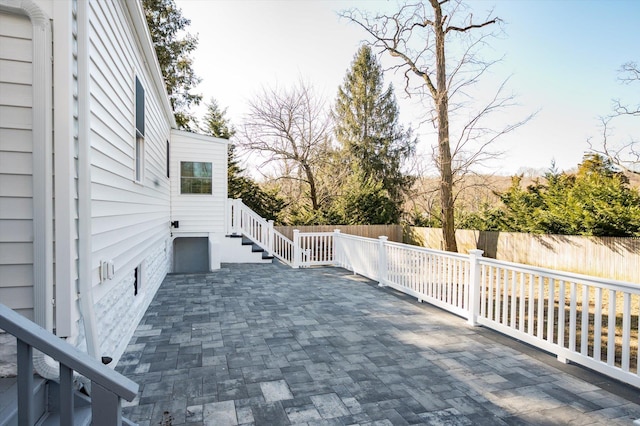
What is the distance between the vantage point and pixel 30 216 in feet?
6.64

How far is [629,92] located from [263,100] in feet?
41.7

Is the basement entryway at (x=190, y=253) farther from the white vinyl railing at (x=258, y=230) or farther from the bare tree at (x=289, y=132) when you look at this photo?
the bare tree at (x=289, y=132)

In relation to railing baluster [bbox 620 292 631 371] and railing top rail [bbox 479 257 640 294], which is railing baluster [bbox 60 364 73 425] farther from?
railing baluster [bbox 620 292 631 371]

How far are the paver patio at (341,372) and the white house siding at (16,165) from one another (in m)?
1.23

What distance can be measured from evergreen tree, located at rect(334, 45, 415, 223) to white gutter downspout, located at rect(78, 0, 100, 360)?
56.1ft

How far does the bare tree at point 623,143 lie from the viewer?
1000 cm

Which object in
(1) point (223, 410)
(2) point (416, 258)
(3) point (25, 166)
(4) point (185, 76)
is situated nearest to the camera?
(3) point (25, 166)

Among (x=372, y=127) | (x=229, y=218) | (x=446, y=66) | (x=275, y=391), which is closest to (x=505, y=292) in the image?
(x=275, y=391)

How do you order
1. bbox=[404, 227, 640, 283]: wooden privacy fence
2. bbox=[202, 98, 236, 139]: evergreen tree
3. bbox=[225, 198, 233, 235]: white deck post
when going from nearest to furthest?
bbox=[404, 227, 640, 283]: wooden privacy fence < bbox=[225, 198, 233, 235]: white deck post < bbox=[202, 98, 236, 139]: evergreen tree

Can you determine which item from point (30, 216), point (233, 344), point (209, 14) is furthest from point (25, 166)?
point (209, 14)

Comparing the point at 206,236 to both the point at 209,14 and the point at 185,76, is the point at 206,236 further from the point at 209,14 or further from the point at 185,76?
the point at 185,76

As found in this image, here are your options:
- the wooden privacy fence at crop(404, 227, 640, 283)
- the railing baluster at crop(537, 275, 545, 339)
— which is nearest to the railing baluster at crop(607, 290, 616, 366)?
the railing baluster at crop(537, 275, 545, 339)

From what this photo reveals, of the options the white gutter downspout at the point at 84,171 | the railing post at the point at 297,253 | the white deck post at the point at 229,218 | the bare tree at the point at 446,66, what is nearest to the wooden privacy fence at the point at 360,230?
the white deck post at the point at 229,218

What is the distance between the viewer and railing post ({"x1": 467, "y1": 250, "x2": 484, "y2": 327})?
15.4 ft
